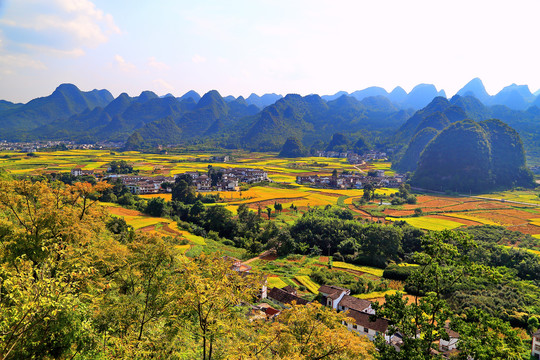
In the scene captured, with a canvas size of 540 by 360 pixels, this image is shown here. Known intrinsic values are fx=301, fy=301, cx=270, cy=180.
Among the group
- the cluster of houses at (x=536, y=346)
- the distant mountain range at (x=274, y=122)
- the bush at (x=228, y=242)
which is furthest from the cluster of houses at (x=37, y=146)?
the cluster of houses at (x=536, y=346)

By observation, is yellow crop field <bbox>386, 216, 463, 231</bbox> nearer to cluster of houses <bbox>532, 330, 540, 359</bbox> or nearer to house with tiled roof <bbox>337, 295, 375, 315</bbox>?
cluster of houses <bbox>532, 330, 540, 359</bbox>

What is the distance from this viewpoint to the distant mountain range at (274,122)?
11394 centimetres

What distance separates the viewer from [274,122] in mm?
145750

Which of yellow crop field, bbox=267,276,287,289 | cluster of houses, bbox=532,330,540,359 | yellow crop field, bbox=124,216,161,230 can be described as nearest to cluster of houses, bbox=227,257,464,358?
yellow crop field, bbox=267,276,287,289

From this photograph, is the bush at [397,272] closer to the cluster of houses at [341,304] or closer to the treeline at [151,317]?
the cluster of houses at [341,304]

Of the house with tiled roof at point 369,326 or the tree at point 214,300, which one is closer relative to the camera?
the tree at point 214,300

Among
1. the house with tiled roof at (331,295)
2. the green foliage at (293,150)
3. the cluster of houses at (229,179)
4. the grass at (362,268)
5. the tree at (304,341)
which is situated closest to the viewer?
the tree at (304,341)

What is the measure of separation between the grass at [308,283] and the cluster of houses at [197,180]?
1296 inches

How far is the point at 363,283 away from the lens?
2344 centimetres

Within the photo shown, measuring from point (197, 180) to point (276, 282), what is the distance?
36814 millimetres

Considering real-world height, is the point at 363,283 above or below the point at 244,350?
below

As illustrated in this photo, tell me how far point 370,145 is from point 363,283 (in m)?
105

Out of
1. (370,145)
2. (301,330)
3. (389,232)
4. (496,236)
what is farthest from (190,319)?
(370,145)

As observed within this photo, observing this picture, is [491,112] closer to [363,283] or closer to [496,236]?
[496,236]
